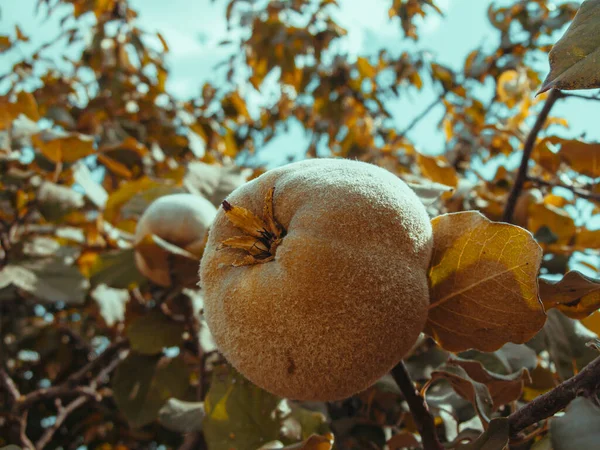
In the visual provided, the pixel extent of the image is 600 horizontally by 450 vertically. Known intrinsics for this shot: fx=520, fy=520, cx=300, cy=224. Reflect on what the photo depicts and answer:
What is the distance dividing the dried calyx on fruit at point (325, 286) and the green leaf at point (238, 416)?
14.8 inches

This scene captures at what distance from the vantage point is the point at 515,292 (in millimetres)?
769

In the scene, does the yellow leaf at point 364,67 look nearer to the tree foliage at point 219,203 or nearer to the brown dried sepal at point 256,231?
the tree foliage at point 219,203

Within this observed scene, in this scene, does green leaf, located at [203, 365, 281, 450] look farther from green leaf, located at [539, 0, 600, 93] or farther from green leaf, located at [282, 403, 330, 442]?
green leaf, located at [539, 0, 600, 93]

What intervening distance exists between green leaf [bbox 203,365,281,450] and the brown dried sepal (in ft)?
1.49

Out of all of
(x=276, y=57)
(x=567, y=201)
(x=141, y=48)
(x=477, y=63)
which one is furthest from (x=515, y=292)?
(x=141, y=48)

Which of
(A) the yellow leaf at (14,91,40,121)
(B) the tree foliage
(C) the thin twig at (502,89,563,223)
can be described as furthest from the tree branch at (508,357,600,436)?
(A) the yellow leaf at (14,91,40,121)

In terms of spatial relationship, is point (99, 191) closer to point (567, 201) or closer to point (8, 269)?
point (8, 269)

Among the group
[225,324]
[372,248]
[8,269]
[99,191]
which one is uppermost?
[372,248]

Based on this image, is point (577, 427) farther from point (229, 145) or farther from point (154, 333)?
point (229, 145)

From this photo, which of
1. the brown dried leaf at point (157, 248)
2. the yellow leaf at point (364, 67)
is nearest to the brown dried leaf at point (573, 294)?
the brown dried leaf at point (157, 248)

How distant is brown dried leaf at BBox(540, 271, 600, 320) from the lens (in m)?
0.78

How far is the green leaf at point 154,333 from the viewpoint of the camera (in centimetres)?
147

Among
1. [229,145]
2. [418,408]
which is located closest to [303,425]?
[418,408]

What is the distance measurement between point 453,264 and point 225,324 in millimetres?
363
